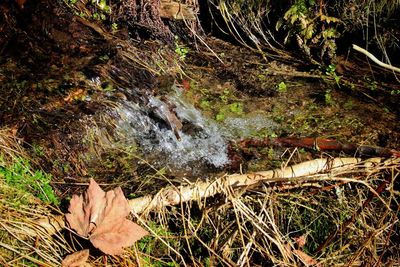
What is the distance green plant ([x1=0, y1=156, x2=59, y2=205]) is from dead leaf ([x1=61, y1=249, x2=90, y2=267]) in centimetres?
50

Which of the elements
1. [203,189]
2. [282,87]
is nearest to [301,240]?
[203,189]

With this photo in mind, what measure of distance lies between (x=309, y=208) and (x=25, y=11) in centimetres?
402

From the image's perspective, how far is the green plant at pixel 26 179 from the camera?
98.0 inches

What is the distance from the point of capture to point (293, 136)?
4.15m

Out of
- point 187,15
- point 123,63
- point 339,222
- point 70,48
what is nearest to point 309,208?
point 339,222

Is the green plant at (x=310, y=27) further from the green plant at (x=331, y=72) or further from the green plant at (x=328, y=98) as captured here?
the green plant at (x=328, y=98)

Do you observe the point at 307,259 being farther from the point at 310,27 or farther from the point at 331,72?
the point at 310,27

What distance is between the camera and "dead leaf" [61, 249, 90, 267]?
6.66 feet

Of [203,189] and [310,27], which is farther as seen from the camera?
[310,27]

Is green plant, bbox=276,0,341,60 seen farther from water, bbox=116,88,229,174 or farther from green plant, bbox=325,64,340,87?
water, bbox=116,88,229,174

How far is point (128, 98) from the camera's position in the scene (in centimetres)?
418

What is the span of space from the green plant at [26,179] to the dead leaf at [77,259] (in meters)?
0.50

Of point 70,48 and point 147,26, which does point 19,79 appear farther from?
point 147,26

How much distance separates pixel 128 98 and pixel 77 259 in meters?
2.37
